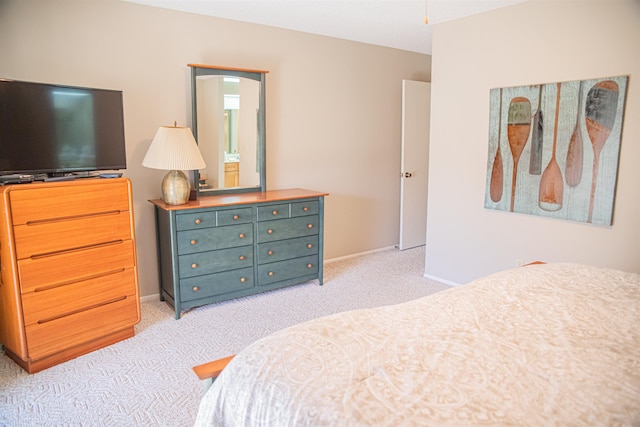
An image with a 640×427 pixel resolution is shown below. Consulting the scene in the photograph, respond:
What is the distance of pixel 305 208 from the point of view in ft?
13.1

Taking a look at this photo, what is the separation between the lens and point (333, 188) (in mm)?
4891

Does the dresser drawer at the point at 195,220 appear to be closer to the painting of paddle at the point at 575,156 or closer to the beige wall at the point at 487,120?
the beige wall at the point at 487,120

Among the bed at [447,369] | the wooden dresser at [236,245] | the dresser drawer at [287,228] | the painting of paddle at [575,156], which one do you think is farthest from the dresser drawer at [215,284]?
the painting of paddle at [575,156]

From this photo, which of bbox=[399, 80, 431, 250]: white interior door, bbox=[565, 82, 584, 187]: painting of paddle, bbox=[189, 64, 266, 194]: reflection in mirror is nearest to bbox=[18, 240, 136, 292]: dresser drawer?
bbox=[189, 64, 266, 194]: reflection in mirror

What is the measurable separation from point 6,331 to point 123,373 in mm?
793

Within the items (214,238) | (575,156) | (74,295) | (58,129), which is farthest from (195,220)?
(575,156)

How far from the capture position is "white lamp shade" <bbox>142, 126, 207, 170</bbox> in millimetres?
3270

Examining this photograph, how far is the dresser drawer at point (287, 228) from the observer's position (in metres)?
3.77

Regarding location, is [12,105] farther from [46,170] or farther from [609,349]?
[609,349]

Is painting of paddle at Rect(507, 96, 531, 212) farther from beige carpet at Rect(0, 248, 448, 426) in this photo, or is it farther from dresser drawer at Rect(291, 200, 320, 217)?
dresser drawer at Rect(291, 200, 320, 217)

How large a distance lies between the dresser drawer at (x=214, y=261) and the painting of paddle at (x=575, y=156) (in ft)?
8.34

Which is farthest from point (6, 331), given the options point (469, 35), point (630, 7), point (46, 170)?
point (630, 7)

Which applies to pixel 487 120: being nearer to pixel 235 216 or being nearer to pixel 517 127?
pixel 517 127

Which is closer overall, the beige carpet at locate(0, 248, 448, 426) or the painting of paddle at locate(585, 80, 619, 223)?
the beige carpet at locate(0, 248, 448, 426)
